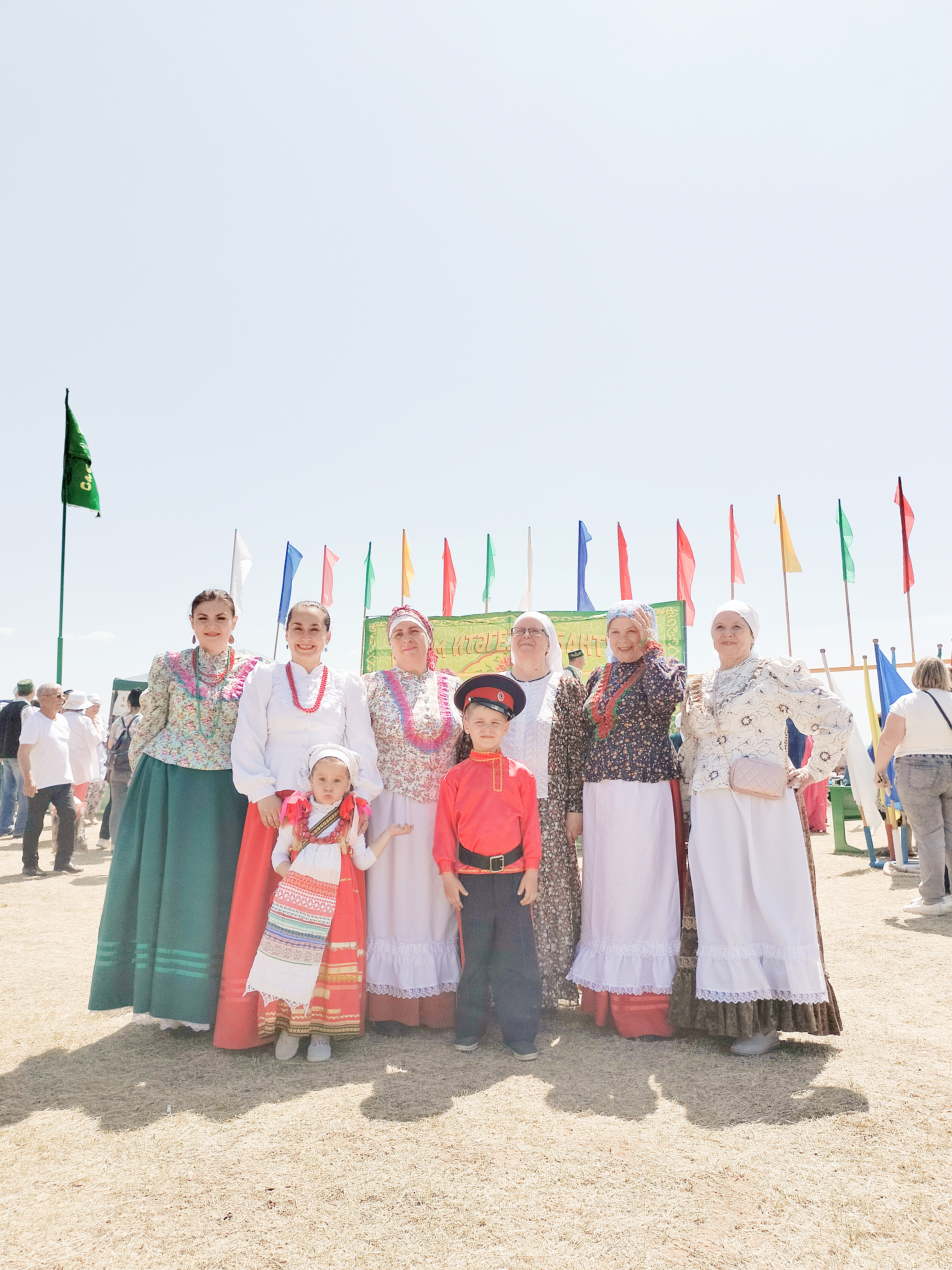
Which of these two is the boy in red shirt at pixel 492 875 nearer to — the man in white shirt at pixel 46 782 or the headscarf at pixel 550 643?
the headscarf at pixel 550 643

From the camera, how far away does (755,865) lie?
10.6 feet

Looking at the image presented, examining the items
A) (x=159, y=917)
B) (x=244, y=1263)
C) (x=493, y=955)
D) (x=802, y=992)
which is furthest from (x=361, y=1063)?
(x=802, y=992)

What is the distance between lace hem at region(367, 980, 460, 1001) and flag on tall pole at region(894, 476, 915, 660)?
14829mm

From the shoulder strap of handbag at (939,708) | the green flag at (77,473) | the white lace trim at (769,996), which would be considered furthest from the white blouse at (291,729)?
the green flag at (77,473)

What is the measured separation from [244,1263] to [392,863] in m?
1.73

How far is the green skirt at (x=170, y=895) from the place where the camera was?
3326 mm

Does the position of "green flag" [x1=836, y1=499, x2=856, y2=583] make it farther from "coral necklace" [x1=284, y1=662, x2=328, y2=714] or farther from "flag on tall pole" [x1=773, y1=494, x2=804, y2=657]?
"coral necklace" [x1=284, y1=662, x2=328, y2=714]

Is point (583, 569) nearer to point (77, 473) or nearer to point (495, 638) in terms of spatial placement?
point (495, 638)

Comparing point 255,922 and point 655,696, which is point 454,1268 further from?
point 655,696

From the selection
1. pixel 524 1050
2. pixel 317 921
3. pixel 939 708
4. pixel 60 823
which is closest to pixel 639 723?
pixel 524 1050

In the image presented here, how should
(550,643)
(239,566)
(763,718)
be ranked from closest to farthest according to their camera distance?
(763,718) < (550,643) < (239,566)

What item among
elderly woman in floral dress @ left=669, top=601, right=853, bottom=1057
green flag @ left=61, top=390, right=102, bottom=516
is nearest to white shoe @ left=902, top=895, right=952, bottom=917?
elderly woman in floral dress @ left=669, top=601, right=853, bottom=1057

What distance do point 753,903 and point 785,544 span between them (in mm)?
14881

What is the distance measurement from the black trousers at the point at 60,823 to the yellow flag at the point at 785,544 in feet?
45.0
